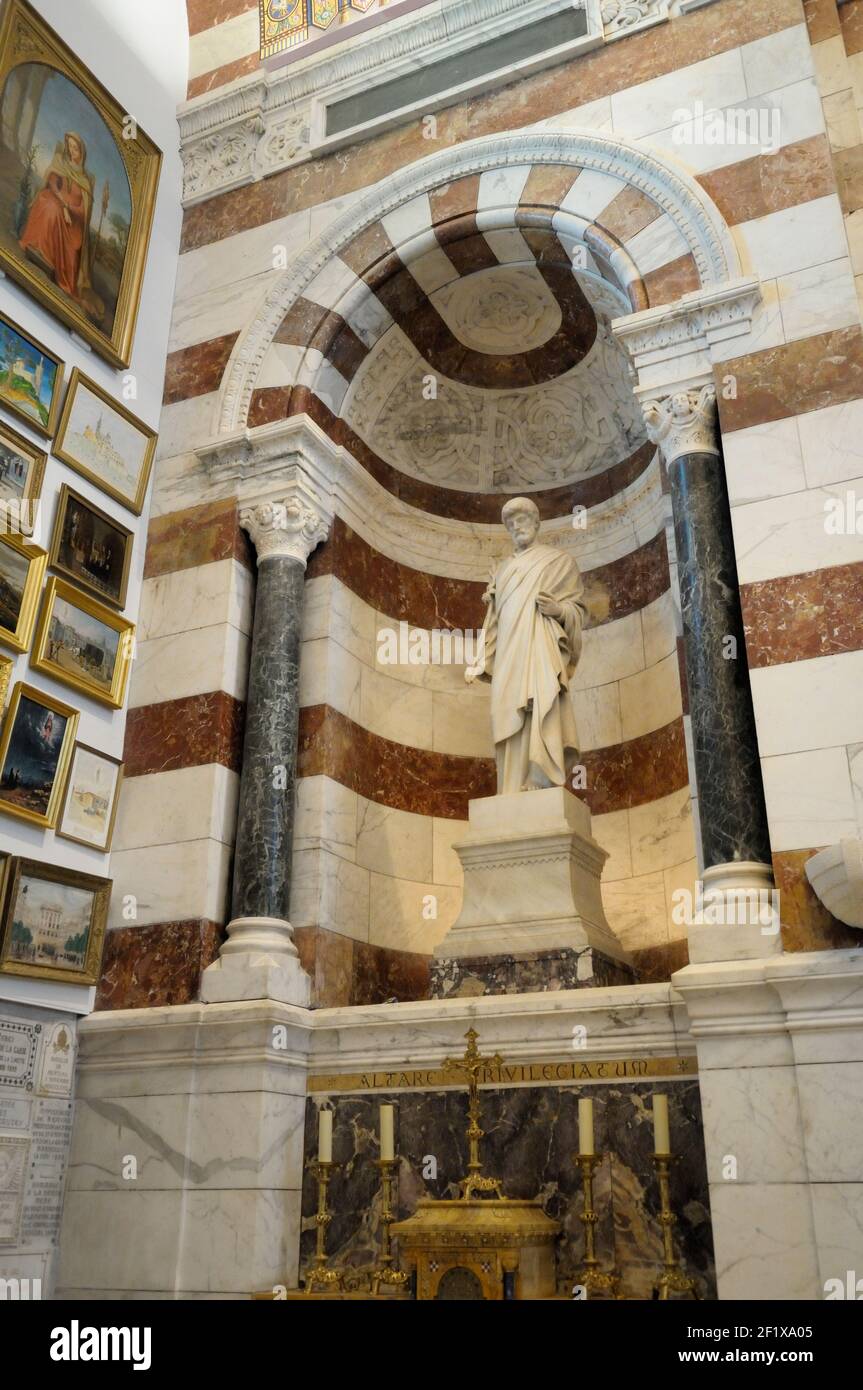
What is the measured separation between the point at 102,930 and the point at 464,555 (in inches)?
145

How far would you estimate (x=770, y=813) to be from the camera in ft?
17.2

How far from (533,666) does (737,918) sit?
205 centimetres

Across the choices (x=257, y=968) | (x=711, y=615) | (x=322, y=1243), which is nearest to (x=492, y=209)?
(x=711, y=615)

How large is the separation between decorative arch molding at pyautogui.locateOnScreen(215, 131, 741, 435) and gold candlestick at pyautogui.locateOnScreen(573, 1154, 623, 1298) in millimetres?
4372

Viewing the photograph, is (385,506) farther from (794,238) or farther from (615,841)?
(794,238)

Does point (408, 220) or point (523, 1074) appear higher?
point (408, 220)

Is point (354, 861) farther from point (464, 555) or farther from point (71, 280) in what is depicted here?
point (71, 280)

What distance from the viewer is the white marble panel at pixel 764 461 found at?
18.8ft

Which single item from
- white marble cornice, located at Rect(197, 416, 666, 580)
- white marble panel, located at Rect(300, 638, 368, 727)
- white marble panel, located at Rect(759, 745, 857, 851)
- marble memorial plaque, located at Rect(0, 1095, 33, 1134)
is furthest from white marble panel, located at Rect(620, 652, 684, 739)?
marble memorial plaque, located at Rect(0, 1095, 33, 1134)

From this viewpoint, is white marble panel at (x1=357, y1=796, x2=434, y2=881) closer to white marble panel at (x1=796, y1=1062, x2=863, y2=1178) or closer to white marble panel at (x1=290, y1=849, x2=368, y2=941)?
white marble panel at (x1=290, y1=849, x2=368, y2=941)

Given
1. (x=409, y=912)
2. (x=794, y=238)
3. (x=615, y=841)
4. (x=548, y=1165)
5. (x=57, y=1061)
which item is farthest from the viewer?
(x=615, y=841)

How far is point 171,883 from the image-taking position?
6.45m
